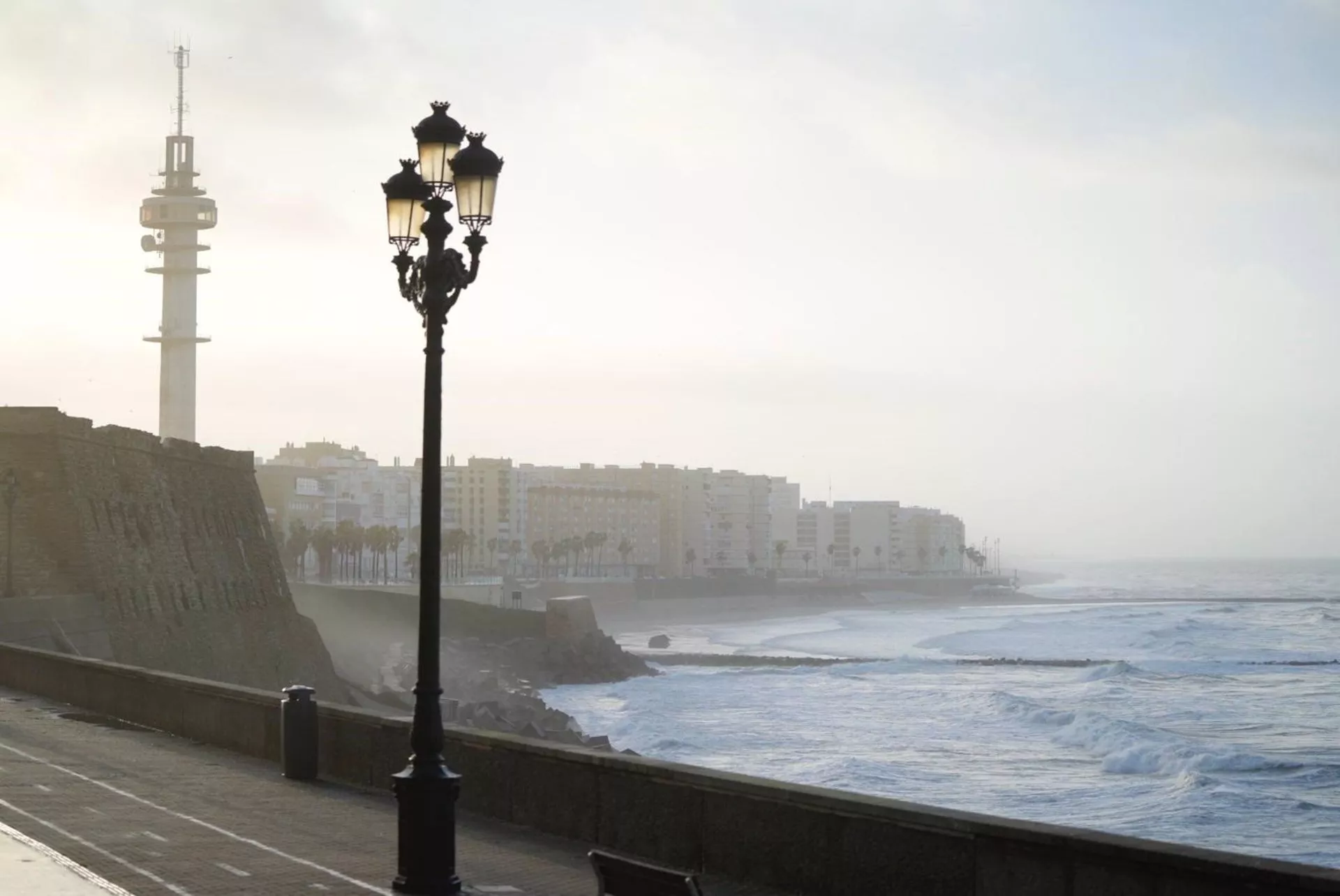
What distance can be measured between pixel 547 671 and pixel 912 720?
93.4ft

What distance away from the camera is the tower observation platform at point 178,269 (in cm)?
10475

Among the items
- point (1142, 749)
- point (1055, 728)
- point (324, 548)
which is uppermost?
point (324, 548)

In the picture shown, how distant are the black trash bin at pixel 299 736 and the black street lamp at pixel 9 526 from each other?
75.7ft

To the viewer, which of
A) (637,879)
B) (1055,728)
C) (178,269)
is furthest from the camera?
(178,269)

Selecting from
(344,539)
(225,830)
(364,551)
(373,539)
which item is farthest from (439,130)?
(364,551)

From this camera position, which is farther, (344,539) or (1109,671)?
(344,539)

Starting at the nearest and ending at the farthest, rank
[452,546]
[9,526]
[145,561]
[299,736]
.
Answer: [299,736], [9,526], [145,561], [452,546]

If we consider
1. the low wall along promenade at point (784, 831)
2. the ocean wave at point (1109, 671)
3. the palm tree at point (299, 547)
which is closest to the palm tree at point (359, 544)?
the palm tree at point (299, 547)

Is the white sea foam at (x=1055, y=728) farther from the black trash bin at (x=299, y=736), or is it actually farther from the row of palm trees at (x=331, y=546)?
the row of palm trees at (x=331, y=546)

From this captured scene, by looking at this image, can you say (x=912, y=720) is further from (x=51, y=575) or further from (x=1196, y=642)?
(x=1196, y=642)

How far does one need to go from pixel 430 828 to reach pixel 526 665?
66377 millimetres

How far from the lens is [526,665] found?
2958 inches

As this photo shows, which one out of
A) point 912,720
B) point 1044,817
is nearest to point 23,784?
point 1044,817

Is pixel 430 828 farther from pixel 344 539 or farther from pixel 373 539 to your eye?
pixel 373 539
